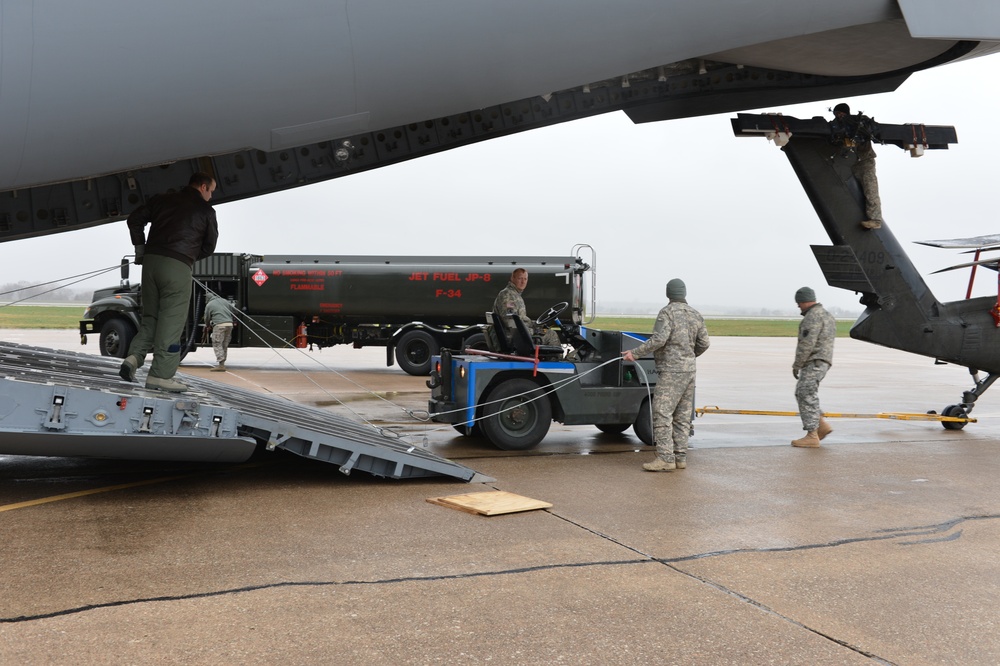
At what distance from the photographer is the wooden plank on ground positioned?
5.32m

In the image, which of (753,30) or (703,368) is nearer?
(753,30)

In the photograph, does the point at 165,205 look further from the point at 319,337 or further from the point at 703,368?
the point at 703,368

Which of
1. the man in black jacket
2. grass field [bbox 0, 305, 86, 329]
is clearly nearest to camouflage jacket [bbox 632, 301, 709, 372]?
the man in black jacket

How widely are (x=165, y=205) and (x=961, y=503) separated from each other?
6.08 meters

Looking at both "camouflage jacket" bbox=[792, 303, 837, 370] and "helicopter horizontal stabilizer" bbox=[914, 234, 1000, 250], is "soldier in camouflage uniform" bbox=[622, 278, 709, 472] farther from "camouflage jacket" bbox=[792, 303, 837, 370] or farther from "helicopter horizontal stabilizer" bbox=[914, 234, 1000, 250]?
"helicopter horizontal stabilizer" bbox=[914, 234, 1000, 250]

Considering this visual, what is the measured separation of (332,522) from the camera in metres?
5.00

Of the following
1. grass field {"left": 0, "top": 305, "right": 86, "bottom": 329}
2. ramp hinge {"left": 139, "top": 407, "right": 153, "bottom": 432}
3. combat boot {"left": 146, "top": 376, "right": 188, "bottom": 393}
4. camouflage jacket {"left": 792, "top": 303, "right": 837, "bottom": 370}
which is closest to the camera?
ramp hinge {"left": 139, "top": 407, "right": 153, "bottom": 432}

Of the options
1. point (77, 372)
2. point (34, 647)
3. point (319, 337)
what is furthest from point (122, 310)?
point (34, 647)

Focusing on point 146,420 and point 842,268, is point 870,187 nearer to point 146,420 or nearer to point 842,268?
point 842,268

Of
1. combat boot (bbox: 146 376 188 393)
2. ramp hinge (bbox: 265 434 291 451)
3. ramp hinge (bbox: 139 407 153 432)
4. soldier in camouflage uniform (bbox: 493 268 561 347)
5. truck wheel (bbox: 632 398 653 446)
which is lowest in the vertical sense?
truck wheel (bbox: 632 398 653 446)

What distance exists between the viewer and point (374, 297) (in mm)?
17344

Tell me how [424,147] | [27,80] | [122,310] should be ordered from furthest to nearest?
[122,310]
[424,147]
[27,80]

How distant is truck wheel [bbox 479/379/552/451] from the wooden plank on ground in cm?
214

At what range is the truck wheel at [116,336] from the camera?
17047 mm
